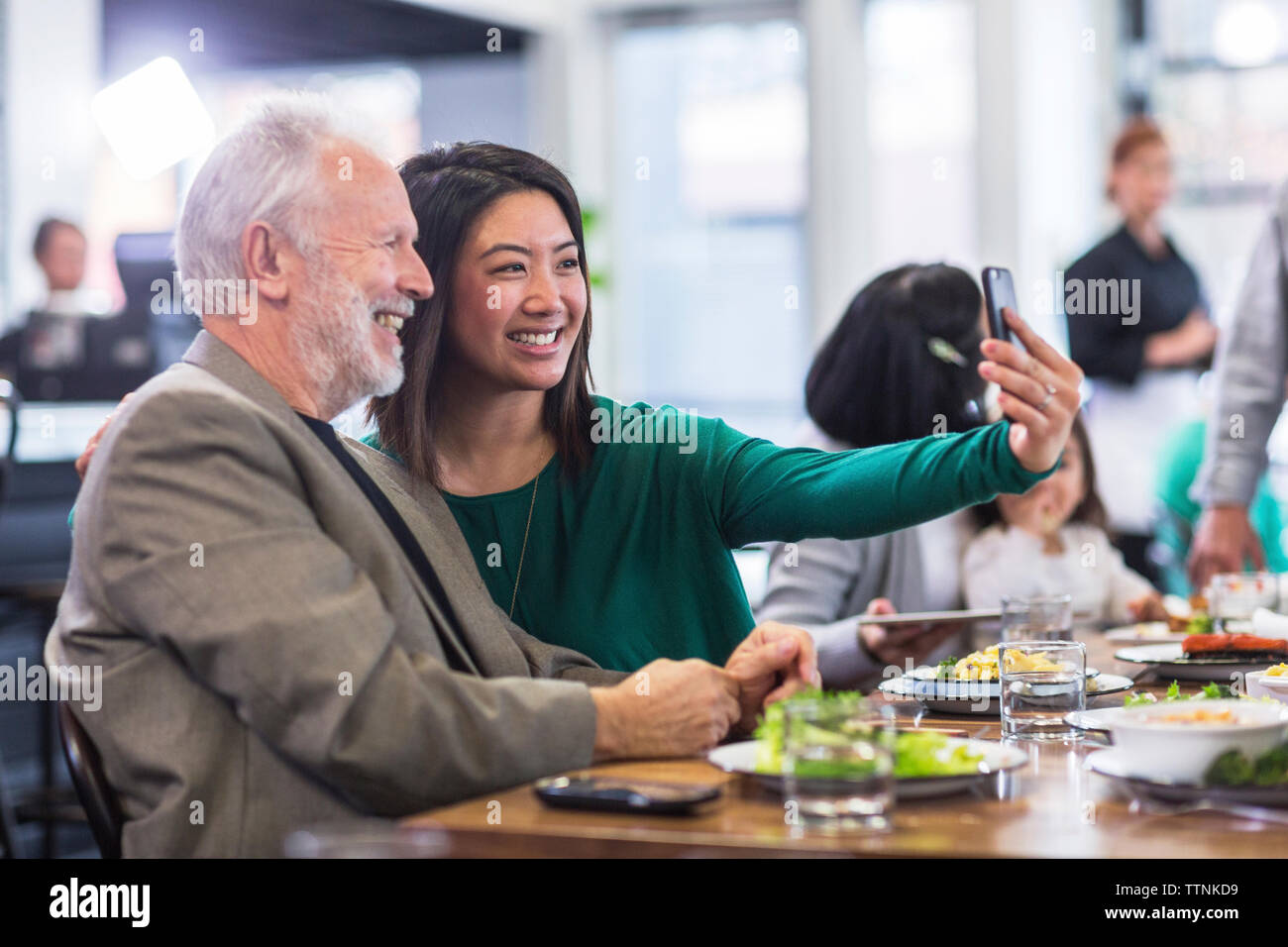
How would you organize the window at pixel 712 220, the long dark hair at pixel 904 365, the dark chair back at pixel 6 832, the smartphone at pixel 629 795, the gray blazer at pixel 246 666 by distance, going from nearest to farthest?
1. the smartphone at pixel 629 795
2. the gray blazer at pixel 246 666
3. the long dark hair at pixel 904 365
4. the dark chair back at pixel 6 832
5. the window at pixel 712 220

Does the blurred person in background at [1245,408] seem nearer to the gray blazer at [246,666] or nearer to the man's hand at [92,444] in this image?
the gray blazer at [246,666]

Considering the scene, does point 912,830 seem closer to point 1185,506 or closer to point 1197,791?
point 1197,791

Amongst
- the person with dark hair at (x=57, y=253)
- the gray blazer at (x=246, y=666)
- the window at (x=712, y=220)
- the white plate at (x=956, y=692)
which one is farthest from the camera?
the window at (x=712, y=220)

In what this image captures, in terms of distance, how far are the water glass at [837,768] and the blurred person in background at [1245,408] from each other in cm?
221

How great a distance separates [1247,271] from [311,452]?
2460 millimetres

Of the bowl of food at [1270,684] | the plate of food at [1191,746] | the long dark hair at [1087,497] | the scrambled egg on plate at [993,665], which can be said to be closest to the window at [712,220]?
the long dark hair at [1087,497]

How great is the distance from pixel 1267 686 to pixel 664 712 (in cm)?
69

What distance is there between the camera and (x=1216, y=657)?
200 cm

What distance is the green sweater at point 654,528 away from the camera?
1968mm

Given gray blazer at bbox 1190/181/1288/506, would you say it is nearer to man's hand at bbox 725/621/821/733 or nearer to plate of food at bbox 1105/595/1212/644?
plate of food at bbox 1105/595/1212/644

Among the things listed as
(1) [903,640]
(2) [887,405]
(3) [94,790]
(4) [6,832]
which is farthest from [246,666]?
(4) [6,832]

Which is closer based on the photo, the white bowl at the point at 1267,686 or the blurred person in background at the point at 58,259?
the white bowl at the point at 1267,686
